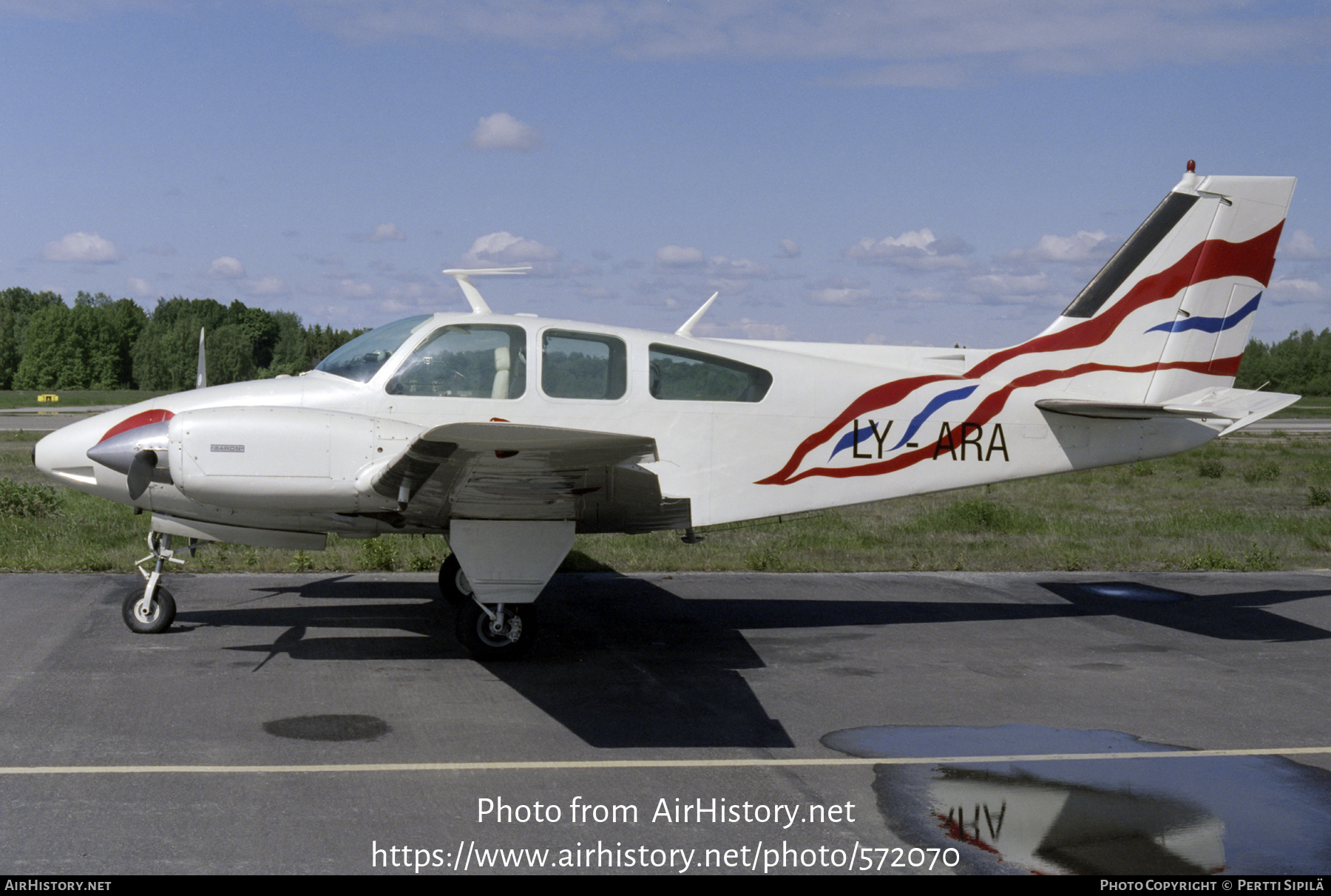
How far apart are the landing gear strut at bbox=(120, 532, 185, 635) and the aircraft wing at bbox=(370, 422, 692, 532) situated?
201cm

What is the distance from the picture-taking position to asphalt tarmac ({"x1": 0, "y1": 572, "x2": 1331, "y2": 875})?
4.69 metres

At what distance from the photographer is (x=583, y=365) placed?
8.45 m

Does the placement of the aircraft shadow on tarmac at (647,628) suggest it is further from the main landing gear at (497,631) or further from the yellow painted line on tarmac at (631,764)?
the yellow painted line on tarmac at (631,764)

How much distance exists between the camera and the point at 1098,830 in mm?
4949

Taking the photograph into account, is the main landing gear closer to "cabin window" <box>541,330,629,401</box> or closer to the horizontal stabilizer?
"cabin window" <box>541,330,629,401</box>

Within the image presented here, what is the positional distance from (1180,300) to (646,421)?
16.9 feet

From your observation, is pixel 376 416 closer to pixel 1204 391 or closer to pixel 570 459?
pixel 570 459

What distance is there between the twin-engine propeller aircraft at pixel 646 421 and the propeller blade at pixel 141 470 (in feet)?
0.05

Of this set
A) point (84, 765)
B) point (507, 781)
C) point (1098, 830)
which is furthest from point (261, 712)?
point (1098, 830)

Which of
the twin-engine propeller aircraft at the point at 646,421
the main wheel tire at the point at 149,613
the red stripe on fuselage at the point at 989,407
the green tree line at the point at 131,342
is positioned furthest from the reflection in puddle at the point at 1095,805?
the green tree line at the point at 131,342

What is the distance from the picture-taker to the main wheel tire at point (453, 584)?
970 cm

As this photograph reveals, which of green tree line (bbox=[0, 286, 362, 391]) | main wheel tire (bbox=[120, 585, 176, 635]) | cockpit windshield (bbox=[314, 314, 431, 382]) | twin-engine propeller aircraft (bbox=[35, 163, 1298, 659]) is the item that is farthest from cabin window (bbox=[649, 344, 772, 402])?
green tree line (bbox=[0, 286, 362, 391])

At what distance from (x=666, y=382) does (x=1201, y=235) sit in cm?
518
